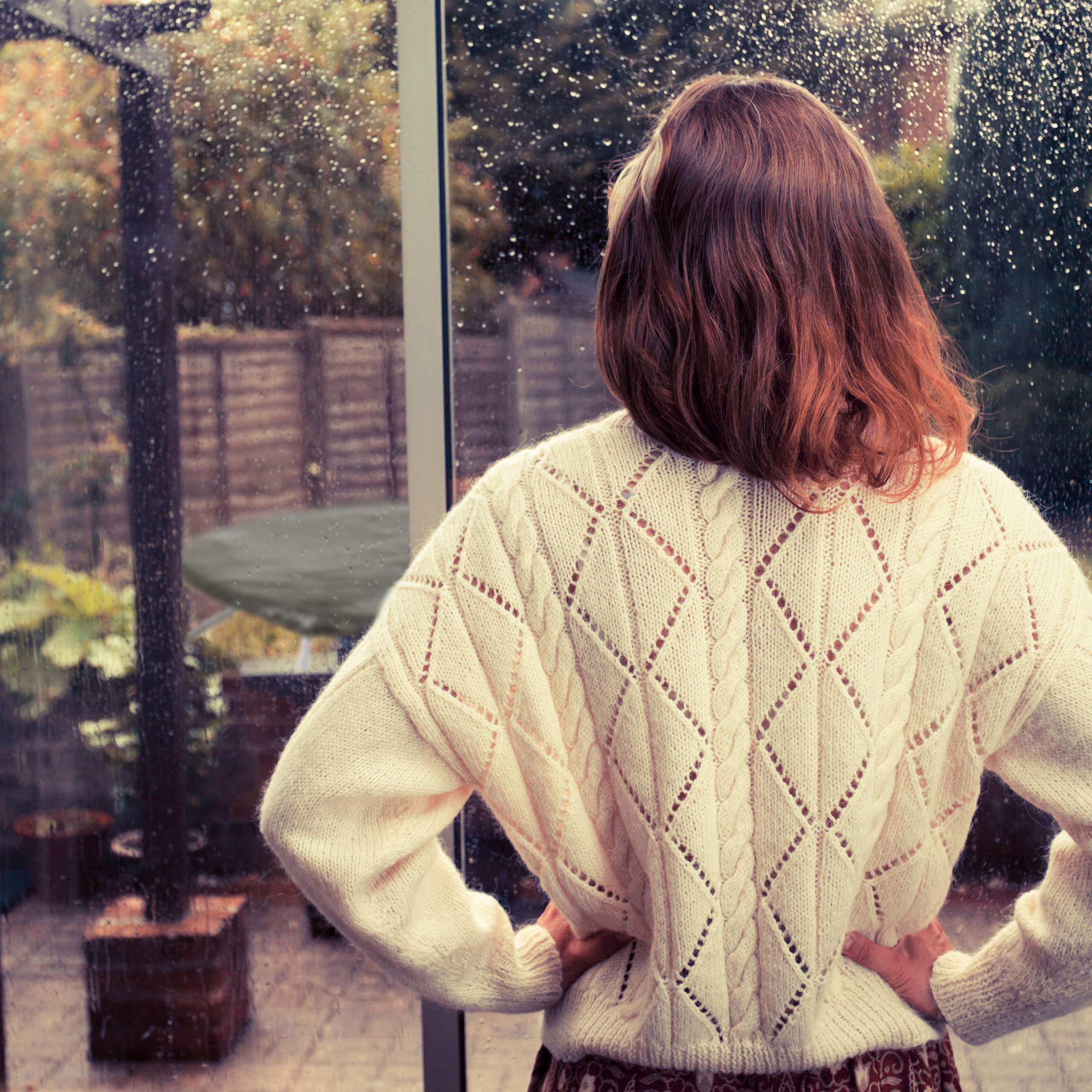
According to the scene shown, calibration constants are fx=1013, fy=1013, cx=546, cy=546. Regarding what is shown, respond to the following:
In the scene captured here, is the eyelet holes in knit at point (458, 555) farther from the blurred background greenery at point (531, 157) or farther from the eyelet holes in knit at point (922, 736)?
the blurred background greenery at point (531, 157)

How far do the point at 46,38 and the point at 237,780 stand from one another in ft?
4.13

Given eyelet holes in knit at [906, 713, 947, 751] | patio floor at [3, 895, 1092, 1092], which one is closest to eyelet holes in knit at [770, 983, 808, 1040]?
eyelet holes in knit at [906, 713, 947, 751]

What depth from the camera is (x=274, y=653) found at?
169 cm

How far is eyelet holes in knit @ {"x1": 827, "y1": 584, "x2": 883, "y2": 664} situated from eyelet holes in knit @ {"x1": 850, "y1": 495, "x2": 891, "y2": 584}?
1cm

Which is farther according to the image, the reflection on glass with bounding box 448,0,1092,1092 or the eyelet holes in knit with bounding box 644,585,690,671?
the reflection on glass with bounding box 448,0,1092,1092

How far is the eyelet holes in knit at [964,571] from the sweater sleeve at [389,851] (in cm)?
51

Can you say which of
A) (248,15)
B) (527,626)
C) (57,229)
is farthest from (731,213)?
(57,229)

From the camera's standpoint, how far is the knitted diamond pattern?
3.01 feet

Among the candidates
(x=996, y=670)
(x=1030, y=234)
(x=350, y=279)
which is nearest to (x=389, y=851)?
(x=996, y=670)

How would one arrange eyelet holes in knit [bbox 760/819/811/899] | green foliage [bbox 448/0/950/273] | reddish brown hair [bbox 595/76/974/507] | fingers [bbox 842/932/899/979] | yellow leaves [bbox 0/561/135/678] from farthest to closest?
yellow leaves [bbox 0/561/135/678]
green foliage [bbox 448/0/950/273]
fingers [bbox 842/932/899/979]
eyelet holes in knit [bbox 760/819/811/899]
reddish brown hair [bbox 595/76/974/507]

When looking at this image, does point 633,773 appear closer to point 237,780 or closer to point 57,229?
point 237,780

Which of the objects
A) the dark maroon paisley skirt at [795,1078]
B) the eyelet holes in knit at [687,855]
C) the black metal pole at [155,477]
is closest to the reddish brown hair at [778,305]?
the eyelet holes in knit at [687,855]

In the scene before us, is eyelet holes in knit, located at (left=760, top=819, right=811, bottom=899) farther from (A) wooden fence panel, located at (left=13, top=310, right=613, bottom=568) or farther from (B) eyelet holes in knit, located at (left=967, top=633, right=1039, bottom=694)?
(A) wooden fence panel, located at (left=13, top=310, right=613, bottom=568)

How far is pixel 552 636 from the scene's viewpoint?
97cm
